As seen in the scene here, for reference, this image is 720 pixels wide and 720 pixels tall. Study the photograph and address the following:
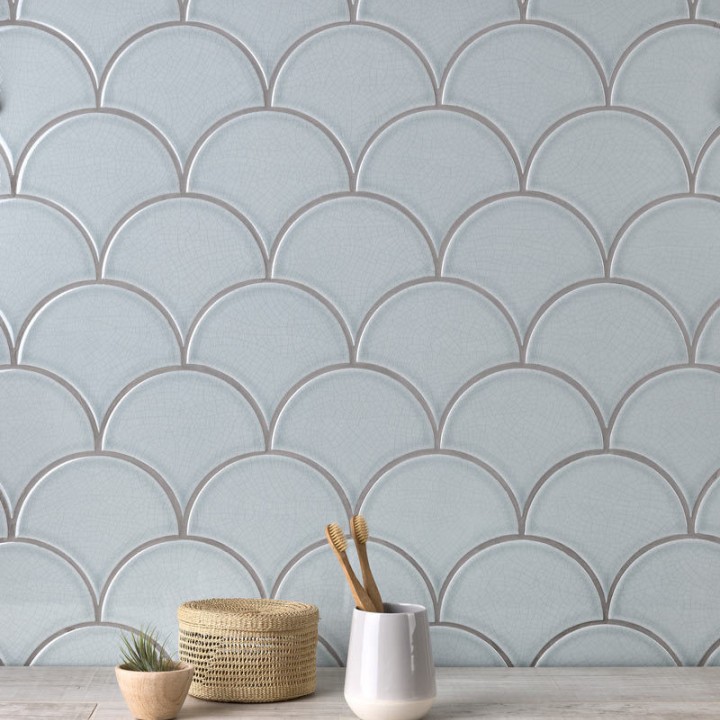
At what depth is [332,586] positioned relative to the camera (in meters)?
1.06

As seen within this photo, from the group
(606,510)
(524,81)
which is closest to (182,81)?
(524,81)

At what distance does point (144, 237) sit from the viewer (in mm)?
1056

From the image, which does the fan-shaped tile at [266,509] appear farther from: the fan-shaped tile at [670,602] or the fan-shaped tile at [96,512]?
the fan-shaped tile at [670,602]

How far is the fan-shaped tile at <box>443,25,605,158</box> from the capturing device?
1.07 meters

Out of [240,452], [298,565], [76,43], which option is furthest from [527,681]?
[76,43]

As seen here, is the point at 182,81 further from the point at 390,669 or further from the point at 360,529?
the point at 390,669

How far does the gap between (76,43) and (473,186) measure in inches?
20.6

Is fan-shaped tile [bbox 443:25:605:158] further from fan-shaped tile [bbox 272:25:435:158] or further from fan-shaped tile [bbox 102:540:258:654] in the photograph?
fan-shaped tile [bbox 102:540:258:654]

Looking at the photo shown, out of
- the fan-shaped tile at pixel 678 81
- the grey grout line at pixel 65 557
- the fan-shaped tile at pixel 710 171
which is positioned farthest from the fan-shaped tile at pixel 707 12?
the grey grout line at pixel 65 557

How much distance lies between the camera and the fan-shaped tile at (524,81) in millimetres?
1066

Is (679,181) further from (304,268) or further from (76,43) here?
(76,43)

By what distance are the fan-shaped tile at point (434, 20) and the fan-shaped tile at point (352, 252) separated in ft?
0.65

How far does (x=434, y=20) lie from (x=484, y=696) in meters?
0.81

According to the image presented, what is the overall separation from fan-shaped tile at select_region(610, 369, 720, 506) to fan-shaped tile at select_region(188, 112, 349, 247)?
470 mm
